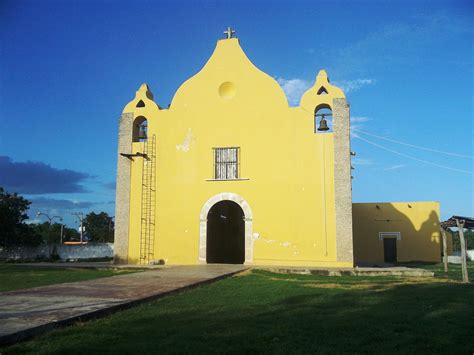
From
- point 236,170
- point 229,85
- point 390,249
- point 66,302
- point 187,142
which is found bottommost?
point 66,302

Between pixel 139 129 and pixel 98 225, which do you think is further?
pixel 98 225

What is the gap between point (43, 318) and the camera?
5664 mm

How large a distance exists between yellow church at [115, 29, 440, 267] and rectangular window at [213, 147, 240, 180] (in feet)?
0.13

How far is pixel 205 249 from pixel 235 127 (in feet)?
16.6

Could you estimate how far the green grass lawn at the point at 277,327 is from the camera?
15.7 ft

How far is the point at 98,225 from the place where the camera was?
74.1 m

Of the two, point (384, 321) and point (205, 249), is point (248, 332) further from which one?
point (205, 249)

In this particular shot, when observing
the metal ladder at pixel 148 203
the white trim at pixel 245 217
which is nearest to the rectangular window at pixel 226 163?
the white trim at pixel 245 217

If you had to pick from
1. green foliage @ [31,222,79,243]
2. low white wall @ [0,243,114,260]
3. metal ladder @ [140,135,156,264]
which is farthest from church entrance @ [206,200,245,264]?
green foliage @ [31,222,79,243]

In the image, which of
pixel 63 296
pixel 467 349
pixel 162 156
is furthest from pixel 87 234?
pixel 467 349

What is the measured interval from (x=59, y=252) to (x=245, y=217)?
18118mm

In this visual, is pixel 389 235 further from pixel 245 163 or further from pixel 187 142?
pixel 187 142

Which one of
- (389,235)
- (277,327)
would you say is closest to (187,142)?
(389,235)

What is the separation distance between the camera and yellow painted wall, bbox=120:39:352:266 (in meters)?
17.8
